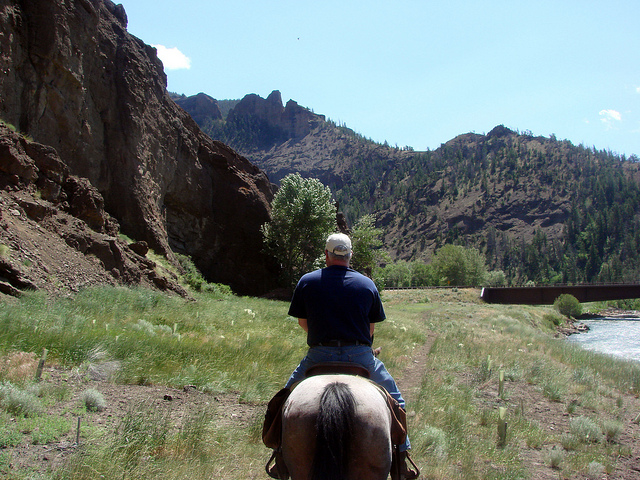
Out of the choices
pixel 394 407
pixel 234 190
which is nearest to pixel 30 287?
pixel 394 407

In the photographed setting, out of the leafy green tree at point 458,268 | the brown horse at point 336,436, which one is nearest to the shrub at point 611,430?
the brown horse at point 336,436

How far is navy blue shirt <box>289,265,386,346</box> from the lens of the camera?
4145mm

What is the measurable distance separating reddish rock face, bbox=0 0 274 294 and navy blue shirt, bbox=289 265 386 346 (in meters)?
16.7

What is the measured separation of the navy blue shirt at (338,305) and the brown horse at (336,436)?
2.81ft

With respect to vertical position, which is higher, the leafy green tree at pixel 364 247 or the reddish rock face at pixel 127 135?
the reddish rock face at pixel 127 135

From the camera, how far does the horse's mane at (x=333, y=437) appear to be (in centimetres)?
297

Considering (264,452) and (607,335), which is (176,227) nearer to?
(264,452)

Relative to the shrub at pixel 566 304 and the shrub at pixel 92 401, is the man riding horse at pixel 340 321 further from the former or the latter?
the shrub at pixel 566 304

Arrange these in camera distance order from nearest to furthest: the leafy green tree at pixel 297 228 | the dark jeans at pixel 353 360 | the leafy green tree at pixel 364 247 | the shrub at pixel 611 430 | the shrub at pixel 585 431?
1. the dark jeans at pixel 353 360
2. the shrub at pixel 585 431
3. the shrub at pixel 611 430
4. the leafy green tree at pixel 297 228
5. the leafy green tree at pixel 364 247

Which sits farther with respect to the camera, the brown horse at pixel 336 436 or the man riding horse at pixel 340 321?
the man riding horse at pixel 340 321

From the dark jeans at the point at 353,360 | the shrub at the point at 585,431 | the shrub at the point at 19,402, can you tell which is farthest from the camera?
the shrub at the point at 585,431

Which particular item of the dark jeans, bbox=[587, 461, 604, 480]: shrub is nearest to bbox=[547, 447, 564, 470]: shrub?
bbox=[587, 461, 604, 480]: shrub

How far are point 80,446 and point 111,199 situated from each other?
2033 centimetres

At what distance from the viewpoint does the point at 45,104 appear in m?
17.7
